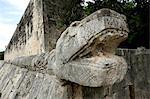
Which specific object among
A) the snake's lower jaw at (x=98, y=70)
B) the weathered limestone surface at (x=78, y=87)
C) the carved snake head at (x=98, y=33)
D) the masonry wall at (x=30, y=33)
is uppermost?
the masonry wall at (x=30, y=33)

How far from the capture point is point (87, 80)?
5.15 feet

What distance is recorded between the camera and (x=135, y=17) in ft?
26.8

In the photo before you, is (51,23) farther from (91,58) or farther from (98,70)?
(98,70)

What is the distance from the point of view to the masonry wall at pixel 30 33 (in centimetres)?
862

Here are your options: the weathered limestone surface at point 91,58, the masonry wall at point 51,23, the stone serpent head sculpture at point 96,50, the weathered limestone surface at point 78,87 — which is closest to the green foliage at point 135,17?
the masonry wall at point 51,23

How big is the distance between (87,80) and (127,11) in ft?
24.3

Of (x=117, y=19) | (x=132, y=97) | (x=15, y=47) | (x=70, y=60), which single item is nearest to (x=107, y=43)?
(x=117, y=19)

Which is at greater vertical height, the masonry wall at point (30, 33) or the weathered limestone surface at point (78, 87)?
the masonry wall at point (30, 33)

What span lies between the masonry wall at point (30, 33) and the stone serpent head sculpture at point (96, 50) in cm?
666

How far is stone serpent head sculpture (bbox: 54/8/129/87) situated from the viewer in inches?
60.8

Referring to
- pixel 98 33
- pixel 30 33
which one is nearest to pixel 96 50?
pixel 98 33

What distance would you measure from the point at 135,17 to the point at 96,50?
6768mm

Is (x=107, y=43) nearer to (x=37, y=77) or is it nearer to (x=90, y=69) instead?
(x=90, y=69)

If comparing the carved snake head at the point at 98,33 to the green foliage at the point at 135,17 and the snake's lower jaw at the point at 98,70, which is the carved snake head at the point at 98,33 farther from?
the green foliage at the point at 135,17
